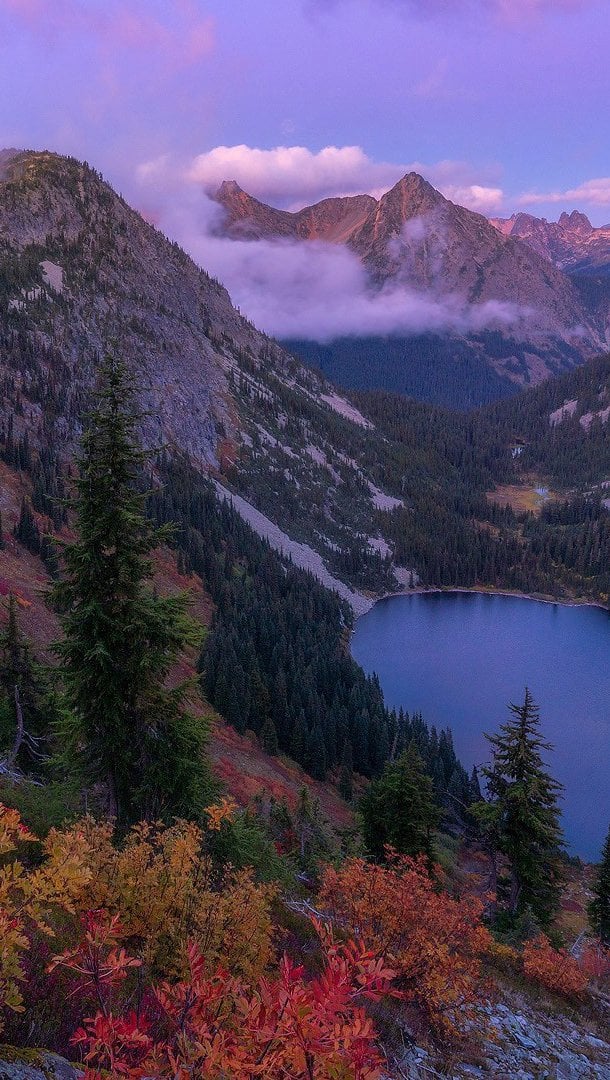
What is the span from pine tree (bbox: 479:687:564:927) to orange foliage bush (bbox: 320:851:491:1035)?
46.1 feet

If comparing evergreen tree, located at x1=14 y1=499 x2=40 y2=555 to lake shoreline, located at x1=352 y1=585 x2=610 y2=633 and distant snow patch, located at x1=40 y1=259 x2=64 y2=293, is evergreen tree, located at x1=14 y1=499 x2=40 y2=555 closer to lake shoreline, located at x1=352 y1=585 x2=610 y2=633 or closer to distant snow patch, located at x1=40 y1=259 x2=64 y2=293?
distant snow patch, located at x1=40 y1=259 x2=64 y2=293

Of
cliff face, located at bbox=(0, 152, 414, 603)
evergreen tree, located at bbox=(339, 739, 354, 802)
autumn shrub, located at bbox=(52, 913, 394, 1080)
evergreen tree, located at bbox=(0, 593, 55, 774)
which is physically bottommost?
evergreen tree, located at bbox=(339, 739, 354, 802)

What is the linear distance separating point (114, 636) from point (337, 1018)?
13.3 m

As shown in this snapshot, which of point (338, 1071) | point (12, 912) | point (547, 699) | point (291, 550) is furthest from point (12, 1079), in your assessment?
point (291, 550)

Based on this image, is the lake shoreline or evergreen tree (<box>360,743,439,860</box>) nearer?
evergreen tree (<box>360,743,439,860</box>)

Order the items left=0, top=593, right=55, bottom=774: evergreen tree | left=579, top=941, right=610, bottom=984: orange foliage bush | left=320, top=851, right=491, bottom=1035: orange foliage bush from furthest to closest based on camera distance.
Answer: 1. left=0, top=593, right=55, bottom=774: evergreen tree
2. left=579, top=941, right=610, bottom=984: orange foliage bush
3. left=320, top=851, right=491, bottom=1035: orange foliage bush

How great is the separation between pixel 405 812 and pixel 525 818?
7037mm

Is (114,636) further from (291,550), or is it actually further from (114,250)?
(114,250)

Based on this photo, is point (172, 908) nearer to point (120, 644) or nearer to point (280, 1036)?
point (280, 1036)

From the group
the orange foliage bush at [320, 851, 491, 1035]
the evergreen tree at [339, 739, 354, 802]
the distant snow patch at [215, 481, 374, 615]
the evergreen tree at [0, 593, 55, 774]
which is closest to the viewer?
the orange foliage bush at [320, 851, 491, 1035]

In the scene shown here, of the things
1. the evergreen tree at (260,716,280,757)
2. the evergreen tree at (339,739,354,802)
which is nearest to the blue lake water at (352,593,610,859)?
the evergreen tree at (339,739,354,802)

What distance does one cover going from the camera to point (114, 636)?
54.3 ft

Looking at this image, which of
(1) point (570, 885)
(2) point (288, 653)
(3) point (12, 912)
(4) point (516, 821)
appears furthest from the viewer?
(2) point (288, 653)

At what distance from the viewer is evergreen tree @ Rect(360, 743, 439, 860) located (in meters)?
33.2
